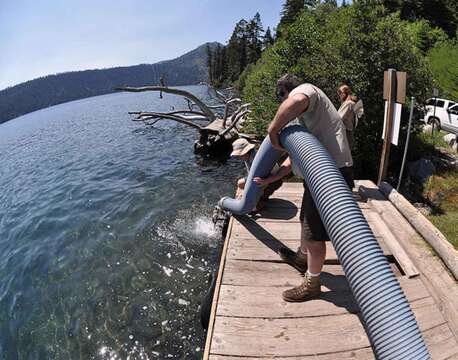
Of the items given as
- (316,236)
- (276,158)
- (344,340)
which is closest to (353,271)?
(316,236)

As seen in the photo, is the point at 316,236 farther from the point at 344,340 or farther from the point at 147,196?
the point at 147,196

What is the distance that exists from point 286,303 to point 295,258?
775mm

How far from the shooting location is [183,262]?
7.35m

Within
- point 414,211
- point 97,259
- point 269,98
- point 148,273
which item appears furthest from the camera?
point 269,98

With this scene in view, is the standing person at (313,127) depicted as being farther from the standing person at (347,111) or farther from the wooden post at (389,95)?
the standing person at (347,111)

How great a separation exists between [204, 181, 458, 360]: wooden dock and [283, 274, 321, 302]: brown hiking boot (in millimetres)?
69

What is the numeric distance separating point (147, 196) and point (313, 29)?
370 inches

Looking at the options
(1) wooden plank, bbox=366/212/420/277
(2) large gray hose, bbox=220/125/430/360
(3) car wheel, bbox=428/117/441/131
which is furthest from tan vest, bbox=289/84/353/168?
(3) car wheel, bbox=428/117/441/131

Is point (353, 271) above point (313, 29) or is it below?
below

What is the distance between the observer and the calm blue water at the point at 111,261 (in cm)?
561

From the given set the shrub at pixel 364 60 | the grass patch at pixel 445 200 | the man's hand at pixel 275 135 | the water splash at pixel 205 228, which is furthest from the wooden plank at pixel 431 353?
the shrub at pixel 364 60

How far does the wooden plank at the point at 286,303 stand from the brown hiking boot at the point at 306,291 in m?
0.06

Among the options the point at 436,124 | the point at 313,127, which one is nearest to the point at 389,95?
the point at 313,127

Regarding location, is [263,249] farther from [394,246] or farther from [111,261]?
[111,261]
